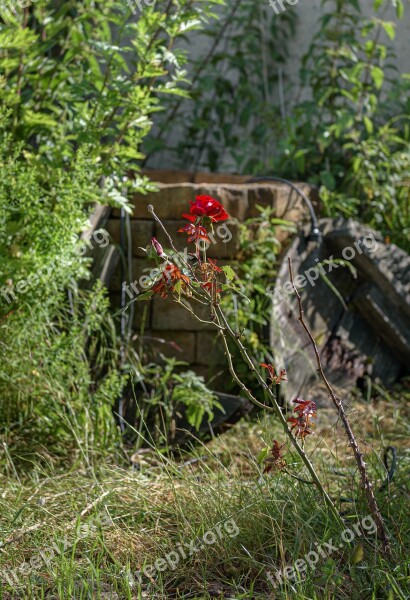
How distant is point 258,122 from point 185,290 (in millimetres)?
4049

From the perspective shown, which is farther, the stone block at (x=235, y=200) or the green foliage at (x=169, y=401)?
the stone block at (x=235, y=200)

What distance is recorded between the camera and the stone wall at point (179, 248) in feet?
13.2

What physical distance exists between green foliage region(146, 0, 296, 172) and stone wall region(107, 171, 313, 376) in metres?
1.57

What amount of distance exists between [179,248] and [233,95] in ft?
8.12

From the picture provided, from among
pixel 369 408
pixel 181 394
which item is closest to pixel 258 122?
pixel 369 408

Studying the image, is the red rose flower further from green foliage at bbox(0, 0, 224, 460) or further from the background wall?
the background wall

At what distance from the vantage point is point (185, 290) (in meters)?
2.55

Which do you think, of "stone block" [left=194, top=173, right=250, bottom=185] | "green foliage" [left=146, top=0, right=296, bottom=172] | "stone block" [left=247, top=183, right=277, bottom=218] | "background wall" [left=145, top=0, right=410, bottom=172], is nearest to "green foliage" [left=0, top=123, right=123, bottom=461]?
"stone block" [left=247, top=183, right=277, bottom=218]

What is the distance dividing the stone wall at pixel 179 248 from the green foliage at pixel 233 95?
1.57m

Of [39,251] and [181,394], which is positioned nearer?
[39,251]

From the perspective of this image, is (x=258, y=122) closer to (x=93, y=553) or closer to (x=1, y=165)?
(x=1, y=165)

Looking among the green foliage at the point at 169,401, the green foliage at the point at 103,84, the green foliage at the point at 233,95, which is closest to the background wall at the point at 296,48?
the green foliage at the point at 233,95

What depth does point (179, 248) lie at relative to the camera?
406cm

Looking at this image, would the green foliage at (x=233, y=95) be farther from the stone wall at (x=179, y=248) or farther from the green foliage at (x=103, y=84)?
the green foliage at (x=103, y=84)
